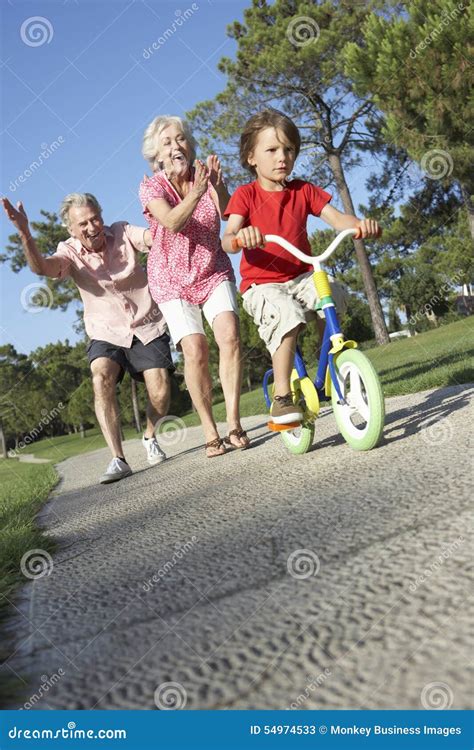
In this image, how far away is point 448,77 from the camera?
1130 cm

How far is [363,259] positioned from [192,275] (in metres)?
17.3

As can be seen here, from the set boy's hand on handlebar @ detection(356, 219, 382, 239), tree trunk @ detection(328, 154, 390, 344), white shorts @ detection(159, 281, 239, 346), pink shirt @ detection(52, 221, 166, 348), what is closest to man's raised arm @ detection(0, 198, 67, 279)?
pink shirt @ detection(52, 221, 166, 348)

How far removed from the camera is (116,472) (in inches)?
162

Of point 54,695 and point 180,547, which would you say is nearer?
point 54,695

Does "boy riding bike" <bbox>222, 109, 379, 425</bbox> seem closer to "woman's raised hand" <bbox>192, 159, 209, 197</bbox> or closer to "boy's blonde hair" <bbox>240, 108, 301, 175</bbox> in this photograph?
"boy's blonde hair" <bbox>240, 108, 301, 175</bbox>

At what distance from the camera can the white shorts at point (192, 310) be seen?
3963mm

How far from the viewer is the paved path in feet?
3.02

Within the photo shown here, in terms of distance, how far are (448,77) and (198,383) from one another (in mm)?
10088

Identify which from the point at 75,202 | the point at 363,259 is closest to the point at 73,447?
the point at 363,259

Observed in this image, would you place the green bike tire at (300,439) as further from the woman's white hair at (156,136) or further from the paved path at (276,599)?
the woman's white hair at (156,136)

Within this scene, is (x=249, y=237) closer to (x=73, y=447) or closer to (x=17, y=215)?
(x=17, y=215)

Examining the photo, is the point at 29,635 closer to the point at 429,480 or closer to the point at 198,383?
the point at 429,480

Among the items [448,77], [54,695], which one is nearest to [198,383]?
[54,695]

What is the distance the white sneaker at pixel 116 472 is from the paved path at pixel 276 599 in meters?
1.65
